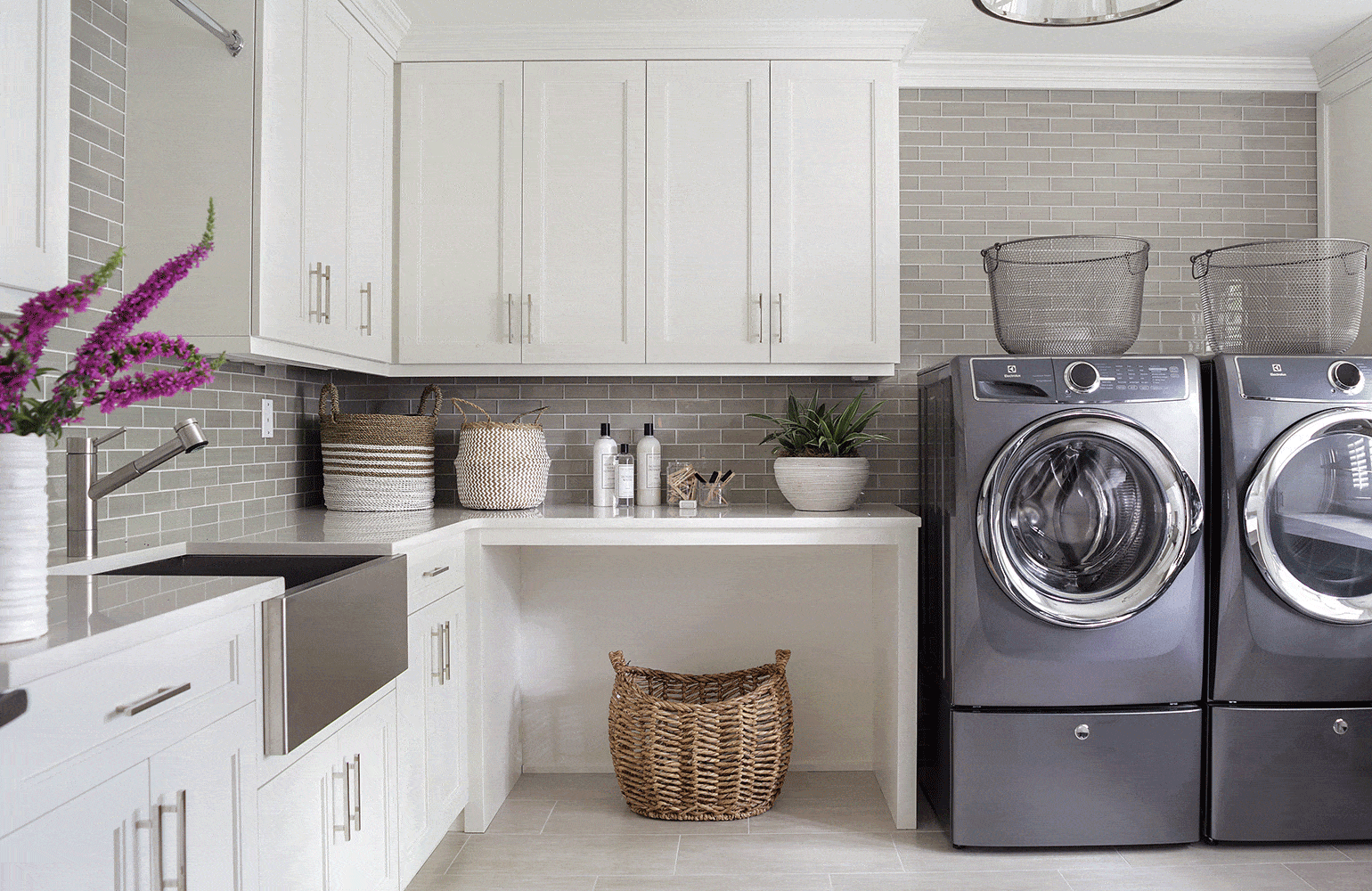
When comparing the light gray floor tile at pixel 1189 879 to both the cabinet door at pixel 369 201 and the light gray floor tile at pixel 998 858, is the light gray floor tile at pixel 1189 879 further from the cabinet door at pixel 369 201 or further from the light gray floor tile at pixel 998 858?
→ the cabinet door at pixel 369 201

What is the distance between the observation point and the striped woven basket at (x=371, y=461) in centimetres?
267

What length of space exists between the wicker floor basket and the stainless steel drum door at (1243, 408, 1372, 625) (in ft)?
4.56

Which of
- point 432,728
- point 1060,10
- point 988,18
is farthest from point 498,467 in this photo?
point 988,18

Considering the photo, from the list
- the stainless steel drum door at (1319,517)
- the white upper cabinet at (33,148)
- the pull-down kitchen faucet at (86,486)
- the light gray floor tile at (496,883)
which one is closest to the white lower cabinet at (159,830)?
the pull-down kitchen faucet at (86,486)

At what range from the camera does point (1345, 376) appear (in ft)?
7.86

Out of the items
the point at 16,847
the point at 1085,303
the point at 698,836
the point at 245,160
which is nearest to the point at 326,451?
the point at 245,160

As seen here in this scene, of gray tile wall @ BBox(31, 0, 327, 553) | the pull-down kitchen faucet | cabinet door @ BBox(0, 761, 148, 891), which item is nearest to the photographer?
cabinet door @ BBox(0, 761, 148, 891)

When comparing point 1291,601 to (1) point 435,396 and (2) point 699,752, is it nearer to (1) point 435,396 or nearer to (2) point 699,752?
(2) point 699,752

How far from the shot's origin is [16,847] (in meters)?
0.95

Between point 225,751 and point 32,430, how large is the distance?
21.0 inches

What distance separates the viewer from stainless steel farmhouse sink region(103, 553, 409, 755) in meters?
1.46

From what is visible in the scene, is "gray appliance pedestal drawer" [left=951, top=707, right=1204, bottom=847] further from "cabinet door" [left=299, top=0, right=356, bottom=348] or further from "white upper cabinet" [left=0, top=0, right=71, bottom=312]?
"white upper cabinet" [left=0, top=0, right=71, bottom=312]

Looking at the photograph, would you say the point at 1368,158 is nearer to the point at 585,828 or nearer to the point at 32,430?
the point at 585,828

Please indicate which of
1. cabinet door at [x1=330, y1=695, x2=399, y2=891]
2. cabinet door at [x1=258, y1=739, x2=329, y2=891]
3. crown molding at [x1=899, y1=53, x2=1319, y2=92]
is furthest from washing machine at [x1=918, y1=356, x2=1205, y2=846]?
cabinet door at [x1=258, y1=739, x2=329, y2=891]
